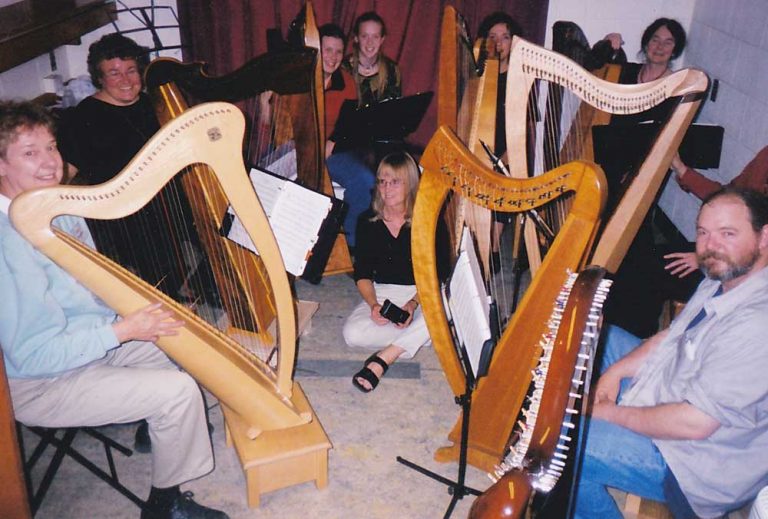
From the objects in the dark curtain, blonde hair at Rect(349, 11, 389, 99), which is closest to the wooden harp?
blonde hair at Rect(349, 11, 389, 99)

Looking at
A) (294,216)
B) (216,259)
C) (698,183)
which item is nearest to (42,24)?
(216,259)

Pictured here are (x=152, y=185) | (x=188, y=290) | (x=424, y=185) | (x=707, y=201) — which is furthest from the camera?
(x=188, y=290)

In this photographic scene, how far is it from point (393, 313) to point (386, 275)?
29 cm

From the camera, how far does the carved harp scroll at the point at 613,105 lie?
2100mm

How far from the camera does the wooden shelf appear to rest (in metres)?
2.78

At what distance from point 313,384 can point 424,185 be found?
149 centimetres

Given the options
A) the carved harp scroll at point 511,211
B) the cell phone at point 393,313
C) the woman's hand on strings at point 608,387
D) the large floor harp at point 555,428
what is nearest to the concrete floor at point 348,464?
the cell phone at point 393,313

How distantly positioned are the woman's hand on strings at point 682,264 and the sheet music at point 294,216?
157cm

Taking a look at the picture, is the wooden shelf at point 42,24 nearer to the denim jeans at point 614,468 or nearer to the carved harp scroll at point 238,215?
the carved harp scroll at point 238,215

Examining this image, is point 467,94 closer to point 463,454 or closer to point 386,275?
point 386,275

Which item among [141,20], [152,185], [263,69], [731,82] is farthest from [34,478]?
[731,82]

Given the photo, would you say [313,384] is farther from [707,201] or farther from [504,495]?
[504,495]

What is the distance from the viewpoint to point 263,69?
1.96 m

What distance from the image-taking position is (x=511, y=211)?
1622 millimetres
